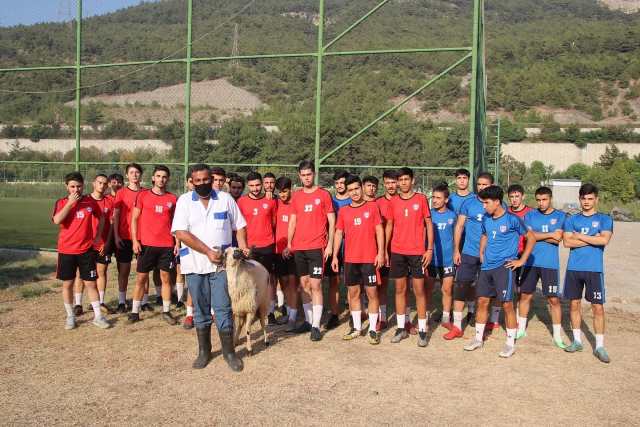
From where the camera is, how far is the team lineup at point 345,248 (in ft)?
18.8

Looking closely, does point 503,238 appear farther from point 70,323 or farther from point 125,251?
point 70,323

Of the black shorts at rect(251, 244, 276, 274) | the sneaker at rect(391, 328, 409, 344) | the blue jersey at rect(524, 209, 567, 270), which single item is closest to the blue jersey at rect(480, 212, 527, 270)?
the blue jersey at rect(524, 209, 567, 270)

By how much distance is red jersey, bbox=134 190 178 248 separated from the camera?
7336 mm

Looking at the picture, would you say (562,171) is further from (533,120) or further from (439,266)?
(439,266)

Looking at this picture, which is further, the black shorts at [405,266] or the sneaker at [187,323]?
the sneaker at [187,323]

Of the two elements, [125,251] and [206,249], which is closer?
[206,249]

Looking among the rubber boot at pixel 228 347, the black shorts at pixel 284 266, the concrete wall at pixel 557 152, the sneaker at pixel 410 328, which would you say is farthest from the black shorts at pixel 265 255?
the concrete wall at pixel 557 152

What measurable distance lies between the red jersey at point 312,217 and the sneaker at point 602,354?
3129 mm

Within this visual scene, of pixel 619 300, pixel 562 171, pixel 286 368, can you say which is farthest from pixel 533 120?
pixel 286 368

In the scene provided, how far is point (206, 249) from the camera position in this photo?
5.46 metres

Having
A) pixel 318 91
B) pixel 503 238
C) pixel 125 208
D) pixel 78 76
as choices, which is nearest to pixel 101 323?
pixel 125 208

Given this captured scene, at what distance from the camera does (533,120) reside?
71062 mm

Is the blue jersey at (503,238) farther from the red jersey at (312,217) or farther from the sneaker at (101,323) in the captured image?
the sneaker at (101,323)

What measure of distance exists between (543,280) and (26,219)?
58.8 ft
